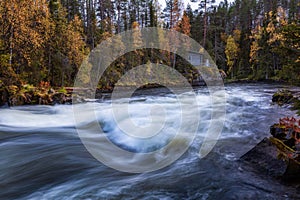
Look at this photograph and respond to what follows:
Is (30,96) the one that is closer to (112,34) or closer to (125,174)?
(125,174)

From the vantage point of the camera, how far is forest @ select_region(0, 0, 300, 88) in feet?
41.4

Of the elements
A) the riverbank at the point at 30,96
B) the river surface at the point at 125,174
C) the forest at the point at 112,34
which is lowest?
the river surface at the point at 125,174

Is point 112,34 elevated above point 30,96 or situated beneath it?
elevated above

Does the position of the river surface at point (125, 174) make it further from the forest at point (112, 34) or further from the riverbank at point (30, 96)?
the riverbank at point (30, 96)

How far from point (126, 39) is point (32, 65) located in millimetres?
12826

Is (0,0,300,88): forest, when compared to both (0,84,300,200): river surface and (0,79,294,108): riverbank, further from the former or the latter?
(0,84,300,200): river surface

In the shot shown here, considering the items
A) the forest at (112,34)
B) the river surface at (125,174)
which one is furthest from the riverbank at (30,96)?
the river surface at (125,174)

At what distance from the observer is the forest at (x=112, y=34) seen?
41.4 ft

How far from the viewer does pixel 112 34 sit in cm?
2794

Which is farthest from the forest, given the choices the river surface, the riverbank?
the river surface

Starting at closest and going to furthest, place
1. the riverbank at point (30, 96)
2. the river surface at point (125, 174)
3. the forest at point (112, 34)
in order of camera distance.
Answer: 1. the river surface at point (125, 174)
2. the riverbank at point (30, 96)
3. the forest at point (112, 34)

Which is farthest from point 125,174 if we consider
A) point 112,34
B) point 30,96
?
point 112,34

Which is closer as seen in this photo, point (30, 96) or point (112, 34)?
point (30, 96)

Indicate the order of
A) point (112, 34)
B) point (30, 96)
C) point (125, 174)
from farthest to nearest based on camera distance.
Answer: point (112, 34)
point (30, 96)
point (125, 174)
